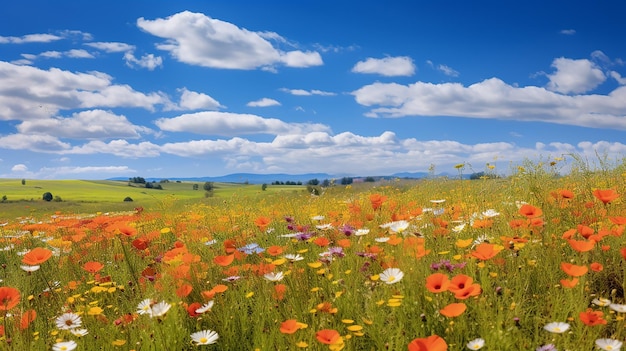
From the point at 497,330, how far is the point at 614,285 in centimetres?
164

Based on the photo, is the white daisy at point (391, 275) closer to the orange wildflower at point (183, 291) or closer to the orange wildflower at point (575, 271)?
the orange wildflower at point (575, 271)

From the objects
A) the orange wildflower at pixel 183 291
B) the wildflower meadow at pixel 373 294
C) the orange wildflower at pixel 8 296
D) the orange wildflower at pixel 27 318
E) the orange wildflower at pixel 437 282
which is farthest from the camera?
the orange wildflower at pixel 183 291

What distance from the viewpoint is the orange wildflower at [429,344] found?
6.42ft

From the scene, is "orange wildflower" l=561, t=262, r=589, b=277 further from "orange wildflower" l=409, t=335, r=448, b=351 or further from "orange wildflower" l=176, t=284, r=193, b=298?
"orange wildflower" l=176, t=284, r=193, b=298

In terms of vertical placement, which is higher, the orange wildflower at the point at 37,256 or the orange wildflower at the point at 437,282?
the orange wildflower at the point at 37,256

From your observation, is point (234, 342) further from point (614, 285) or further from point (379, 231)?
point (614, 285)

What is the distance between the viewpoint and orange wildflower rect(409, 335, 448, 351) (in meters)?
1.96

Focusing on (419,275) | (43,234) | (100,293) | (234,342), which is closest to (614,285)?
(419,275)

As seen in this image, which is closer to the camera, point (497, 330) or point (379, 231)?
point (497, 330)

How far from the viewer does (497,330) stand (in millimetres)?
2477

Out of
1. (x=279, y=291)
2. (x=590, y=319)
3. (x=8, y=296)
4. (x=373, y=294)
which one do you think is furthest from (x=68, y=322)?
(x=590, y=319)

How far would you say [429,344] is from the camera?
6.59ft

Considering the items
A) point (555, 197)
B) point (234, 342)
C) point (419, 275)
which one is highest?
point (555, 197)

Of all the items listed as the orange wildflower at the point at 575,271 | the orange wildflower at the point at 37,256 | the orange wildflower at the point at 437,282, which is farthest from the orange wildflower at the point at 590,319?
the orange wildflower at the point at 37,256
